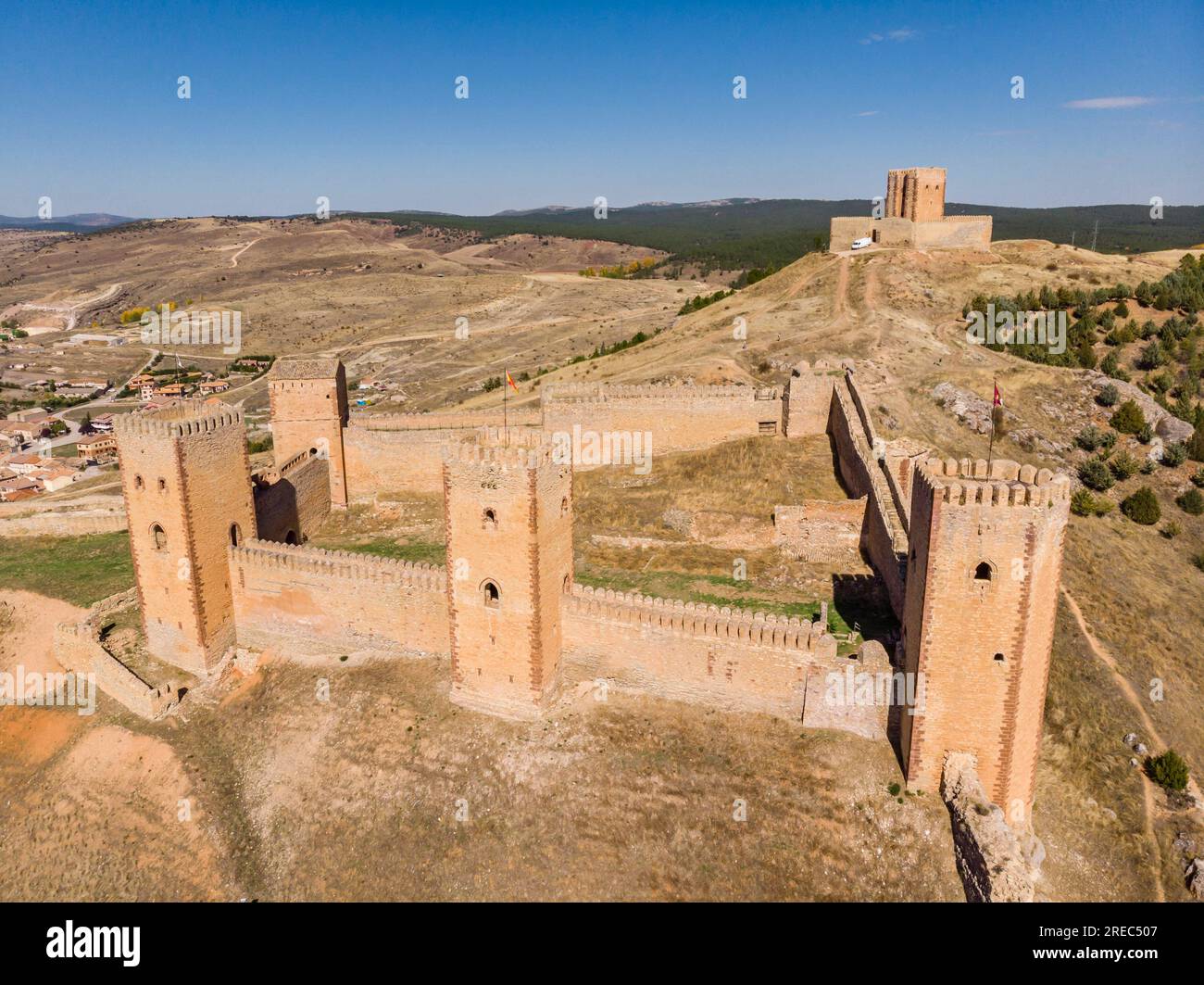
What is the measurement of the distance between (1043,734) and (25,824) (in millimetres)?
23813

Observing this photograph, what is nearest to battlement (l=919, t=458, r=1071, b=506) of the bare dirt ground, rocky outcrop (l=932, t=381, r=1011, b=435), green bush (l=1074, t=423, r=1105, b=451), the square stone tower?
the bare dirt ground

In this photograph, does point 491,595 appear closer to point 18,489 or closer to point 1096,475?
point 1096,475

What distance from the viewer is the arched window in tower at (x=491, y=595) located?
60.5 feet

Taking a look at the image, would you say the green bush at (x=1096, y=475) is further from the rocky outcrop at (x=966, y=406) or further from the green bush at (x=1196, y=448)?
the green bush at (x=1196, y=448)

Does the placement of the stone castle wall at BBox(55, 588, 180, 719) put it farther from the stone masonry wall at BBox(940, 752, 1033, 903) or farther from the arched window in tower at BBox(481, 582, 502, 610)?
the stone masonry wall at BBox(940, 752, 1033, 903)

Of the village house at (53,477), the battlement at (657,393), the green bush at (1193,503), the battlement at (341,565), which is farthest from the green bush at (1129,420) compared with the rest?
the village house at (53,477)

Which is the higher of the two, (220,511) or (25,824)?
(220,511)

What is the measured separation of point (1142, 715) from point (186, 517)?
24417 millimetres

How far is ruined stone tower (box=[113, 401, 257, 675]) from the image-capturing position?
21000mm

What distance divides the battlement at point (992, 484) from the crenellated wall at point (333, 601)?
11153mm
